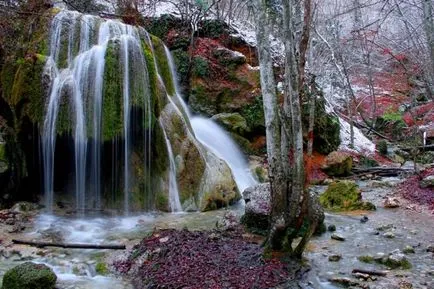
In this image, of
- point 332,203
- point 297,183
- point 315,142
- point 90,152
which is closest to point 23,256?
point 90,152

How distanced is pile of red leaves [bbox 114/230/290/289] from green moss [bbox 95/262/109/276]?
0.15m

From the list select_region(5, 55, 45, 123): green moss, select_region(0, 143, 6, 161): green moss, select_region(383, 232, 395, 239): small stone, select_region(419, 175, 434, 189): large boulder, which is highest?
select_region(5, 55, 45, 123): green moss

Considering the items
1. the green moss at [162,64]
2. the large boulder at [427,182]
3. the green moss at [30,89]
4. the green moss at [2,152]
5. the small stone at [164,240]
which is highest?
the green moss at [162,64]

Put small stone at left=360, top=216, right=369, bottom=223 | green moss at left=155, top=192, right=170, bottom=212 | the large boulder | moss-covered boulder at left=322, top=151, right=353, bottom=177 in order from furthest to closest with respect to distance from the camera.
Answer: moss-covered boulder at left=322, top=151, right=353, bottom=177, the large boulder, green moss at left=155, top=192, right=170, bottom=212, small stone at left=360, top=216, right=369, bottom=223

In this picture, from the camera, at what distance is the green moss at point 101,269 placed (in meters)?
5.54

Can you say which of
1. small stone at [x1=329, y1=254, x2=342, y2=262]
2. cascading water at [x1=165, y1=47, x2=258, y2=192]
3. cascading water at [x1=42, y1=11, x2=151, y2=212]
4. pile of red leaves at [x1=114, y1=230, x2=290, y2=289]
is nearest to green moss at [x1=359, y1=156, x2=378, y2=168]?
cascading water at [x1=165, y1=47, x2=258, y2=192]

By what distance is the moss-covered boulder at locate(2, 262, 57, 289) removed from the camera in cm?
471

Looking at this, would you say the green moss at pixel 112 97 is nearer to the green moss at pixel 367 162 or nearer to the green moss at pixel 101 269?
the green moss at pixel 101 269

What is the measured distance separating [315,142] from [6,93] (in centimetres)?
889

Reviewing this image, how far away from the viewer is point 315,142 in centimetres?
1404

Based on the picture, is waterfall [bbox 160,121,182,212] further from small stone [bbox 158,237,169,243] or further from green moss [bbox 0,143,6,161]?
green moss [bbox 0,143,6,161]

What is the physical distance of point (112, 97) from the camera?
8859mm

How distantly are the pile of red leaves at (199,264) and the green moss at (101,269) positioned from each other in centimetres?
15

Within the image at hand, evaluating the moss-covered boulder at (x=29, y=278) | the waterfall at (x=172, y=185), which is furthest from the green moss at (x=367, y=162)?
the moss-covered boulder at (x=29, y=278)
